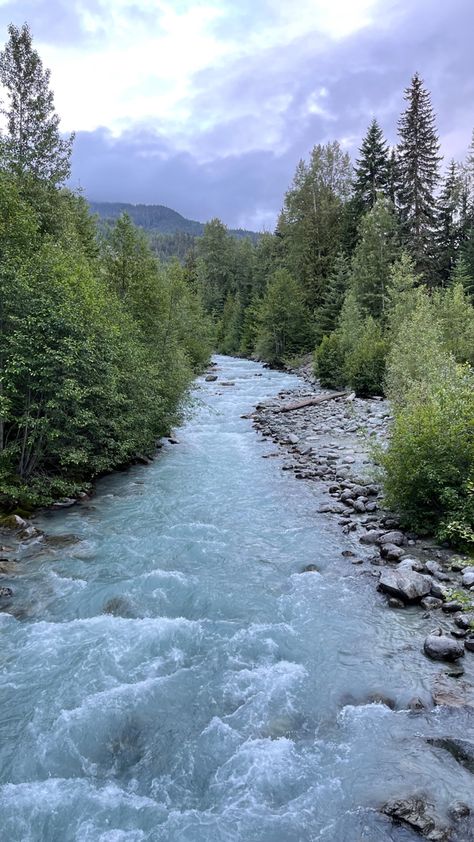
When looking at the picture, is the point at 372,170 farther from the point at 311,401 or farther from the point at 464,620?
the point at 464,620

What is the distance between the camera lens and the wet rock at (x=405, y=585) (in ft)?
30.4

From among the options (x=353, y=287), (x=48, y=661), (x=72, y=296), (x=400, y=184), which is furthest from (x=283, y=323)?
(x=48, y=661)

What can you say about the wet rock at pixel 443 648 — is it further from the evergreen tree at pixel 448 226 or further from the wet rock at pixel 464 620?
the evergreen tree at pixel 448 226

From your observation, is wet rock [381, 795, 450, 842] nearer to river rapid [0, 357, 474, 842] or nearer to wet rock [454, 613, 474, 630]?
river rapid [0, 357, 474, 842]

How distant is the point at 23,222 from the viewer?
1405 centimetres

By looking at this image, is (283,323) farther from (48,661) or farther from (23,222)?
(48,661)

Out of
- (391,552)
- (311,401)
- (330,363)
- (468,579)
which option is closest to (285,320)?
(330,363)

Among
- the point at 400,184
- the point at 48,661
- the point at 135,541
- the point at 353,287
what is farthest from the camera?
the point at 400,184

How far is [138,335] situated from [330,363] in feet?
68.3

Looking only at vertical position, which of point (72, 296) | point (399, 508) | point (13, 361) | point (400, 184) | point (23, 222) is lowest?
point (399, 508)

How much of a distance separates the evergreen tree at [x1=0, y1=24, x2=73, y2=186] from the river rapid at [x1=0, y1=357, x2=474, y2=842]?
18.6m

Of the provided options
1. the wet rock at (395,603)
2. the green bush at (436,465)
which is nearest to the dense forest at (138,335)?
the green bush at (436,465)

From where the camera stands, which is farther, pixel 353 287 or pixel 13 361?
pixel 353 287

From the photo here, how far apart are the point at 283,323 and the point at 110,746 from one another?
50948 millimetres
